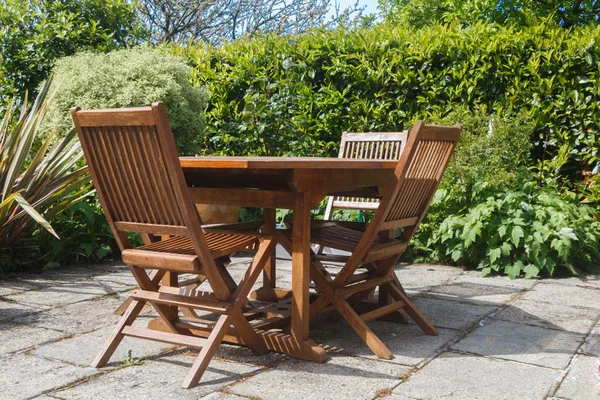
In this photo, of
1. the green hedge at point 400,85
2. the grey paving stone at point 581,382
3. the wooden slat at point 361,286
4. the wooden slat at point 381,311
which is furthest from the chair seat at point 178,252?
the green hedge at point 400,85

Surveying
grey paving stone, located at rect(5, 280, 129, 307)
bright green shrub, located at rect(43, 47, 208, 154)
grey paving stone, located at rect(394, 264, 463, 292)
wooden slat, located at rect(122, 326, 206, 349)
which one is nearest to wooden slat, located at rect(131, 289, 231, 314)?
wooden slat, located at rect(122, 326, 206, 349)

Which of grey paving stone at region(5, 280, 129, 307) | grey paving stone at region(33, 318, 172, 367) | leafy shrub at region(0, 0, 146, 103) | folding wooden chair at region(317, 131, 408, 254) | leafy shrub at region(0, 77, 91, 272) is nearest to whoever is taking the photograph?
grey paving stone at region(33, 318, 172, 367)

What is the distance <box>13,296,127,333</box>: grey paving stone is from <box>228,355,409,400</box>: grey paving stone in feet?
3.84

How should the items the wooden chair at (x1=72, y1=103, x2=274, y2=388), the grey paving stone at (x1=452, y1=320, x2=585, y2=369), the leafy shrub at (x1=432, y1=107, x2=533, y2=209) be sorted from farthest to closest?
the leafy shrub at (x1=432, y1=107, x2=533, y2=209) < the grey paving stone at (x1=452, y1=320, x2=585, y2=369) < the wooden chair at (x1=72, y1=103, x2=274, y2=388)

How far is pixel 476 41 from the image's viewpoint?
6.12 m

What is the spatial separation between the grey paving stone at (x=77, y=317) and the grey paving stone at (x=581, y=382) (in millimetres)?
2232

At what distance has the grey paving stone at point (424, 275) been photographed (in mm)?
4830

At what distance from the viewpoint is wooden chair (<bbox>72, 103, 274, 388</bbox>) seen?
8.67 ft

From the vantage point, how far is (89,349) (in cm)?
315

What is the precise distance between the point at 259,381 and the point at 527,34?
172 inches

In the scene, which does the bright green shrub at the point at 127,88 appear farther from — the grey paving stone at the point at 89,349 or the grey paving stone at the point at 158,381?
the grey paving stone at the point at 158,381

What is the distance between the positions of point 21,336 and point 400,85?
4168mm

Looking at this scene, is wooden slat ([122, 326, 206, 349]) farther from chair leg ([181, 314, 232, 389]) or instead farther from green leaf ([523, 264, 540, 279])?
green leaf ([523, 264, 540, 279])

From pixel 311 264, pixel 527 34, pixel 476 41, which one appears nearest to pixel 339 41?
pixel 476 41
